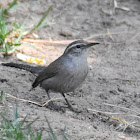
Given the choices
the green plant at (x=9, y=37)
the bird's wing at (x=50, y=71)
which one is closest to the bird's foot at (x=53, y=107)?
the bird's wing at (x=50, y=71)

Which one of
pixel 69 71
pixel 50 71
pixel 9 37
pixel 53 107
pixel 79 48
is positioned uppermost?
pixel 79 48

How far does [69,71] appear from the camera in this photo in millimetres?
6125

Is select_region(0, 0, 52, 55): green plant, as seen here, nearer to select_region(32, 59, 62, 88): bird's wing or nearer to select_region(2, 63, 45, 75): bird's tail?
select_region(2, 63, 45, 75): bird's tail

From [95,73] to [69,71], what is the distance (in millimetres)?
1884

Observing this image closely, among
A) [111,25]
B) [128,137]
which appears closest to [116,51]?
[111,25]

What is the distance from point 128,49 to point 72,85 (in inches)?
135

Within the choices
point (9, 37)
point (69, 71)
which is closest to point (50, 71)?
point (69, 71)

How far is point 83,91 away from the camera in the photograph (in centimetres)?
719

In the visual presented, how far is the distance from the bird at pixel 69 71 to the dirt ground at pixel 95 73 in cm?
42

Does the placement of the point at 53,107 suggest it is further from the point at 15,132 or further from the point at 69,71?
the point at 15,132

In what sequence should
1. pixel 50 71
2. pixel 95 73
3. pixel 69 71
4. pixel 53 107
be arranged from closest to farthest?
pixel 69 71, pixel 53 107, pixel 50 71, pixel 95 73

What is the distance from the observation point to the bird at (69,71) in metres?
6.12

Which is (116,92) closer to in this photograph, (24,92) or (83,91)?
(83,91)

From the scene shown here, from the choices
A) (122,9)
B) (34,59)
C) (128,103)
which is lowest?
(128,103)
